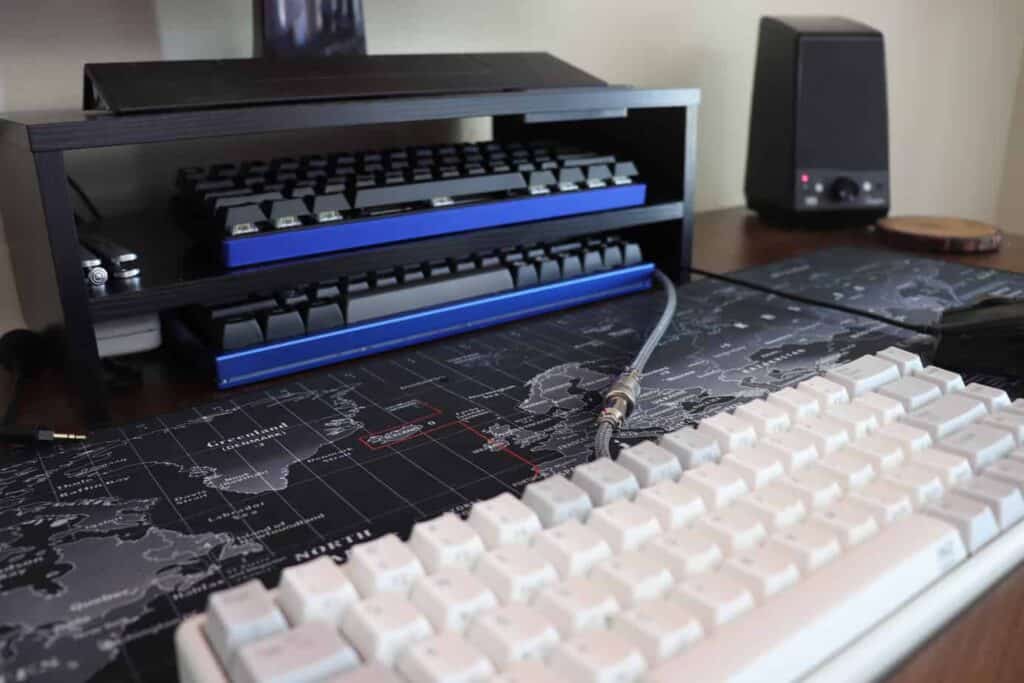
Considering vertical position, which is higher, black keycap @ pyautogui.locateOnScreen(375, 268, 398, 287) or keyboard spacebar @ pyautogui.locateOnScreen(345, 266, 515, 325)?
black keycap @ pyautogui.locateOnScreen(375, 268, 398, 287)

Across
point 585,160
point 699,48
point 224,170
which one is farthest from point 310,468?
point 699,48

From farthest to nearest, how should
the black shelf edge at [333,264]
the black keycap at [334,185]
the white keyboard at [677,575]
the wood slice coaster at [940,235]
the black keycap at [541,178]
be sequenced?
1. the wood slice coaster at [940,235]
2. the black keycap at [541,178]
3. the black keycap at [334,185]
4. the black shelf edge at [333,264]
5. the white keyboard at [677,575]

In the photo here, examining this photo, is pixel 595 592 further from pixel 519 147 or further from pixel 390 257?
pixel 519 147

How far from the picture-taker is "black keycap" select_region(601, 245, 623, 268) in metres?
0.87

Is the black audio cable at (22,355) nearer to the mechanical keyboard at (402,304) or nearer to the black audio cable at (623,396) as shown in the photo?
the mechanical keyboard at (402,304)

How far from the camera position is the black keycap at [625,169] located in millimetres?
851

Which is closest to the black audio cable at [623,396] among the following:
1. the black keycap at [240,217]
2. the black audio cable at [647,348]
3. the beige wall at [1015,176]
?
the black audio cable at [647,348]

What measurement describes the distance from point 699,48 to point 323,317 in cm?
95

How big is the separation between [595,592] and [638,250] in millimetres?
606

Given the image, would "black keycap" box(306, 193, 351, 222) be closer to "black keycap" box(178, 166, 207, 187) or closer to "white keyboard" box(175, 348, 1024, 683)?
"black keycap" box(178, 166, 207, 187)

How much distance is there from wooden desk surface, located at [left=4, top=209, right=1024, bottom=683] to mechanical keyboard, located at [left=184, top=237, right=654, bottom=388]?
0.05 m

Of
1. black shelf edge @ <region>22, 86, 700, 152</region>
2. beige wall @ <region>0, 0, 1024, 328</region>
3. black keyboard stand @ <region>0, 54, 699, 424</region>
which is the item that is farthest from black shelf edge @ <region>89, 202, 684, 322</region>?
beige wall @ <region>0, 0, 1024, 328</region>

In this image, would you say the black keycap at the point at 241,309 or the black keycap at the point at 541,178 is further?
the black keycap at the point at 541,178

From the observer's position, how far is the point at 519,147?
886 mm
